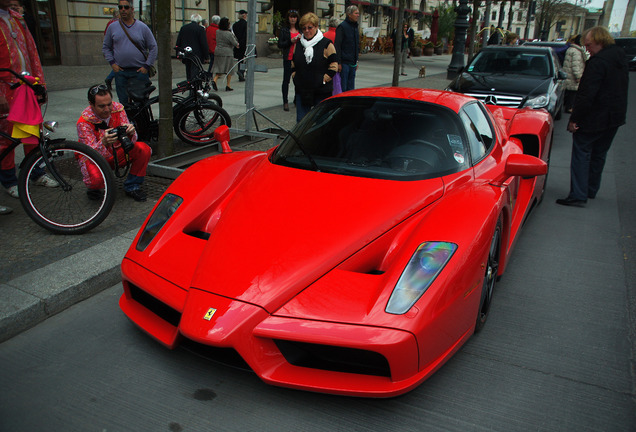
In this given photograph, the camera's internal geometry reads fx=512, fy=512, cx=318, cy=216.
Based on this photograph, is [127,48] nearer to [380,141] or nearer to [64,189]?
[64,189]

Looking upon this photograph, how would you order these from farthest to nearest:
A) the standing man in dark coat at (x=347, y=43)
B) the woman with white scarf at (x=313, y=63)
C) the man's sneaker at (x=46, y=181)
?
the standing man in dark coat at (x=347, y=43), the woman with white scarf at (x=313, y=63), the man's sneaker at (x=46, y=181)

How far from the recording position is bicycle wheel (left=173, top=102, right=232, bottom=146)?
266 inches

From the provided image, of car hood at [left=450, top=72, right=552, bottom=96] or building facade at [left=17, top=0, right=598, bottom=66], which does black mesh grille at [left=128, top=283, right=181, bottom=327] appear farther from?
building facade at [left=17, top=0, right=598, bottom=66]

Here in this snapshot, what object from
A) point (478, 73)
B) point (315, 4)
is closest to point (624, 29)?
point (315, 4)

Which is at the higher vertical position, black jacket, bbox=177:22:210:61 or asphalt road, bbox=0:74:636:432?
black jacket, bbox=177:22:210:61

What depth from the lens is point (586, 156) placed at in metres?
5.41

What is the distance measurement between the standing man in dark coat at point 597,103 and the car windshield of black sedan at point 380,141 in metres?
2.59

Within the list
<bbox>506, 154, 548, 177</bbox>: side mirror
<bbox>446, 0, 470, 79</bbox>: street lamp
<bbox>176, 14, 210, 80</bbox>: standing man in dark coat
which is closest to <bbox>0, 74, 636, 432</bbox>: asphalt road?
<bbox>506, 154, 548, 177</bbox>: side mirror

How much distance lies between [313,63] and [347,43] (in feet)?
9.07

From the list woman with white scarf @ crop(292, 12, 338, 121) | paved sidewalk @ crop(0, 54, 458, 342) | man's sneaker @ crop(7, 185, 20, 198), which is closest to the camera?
paved sidewalk @ crop(0, 54, 458, 342)

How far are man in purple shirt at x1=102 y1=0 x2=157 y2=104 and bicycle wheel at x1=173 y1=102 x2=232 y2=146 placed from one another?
0.65 metres

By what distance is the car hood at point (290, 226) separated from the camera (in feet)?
7.75

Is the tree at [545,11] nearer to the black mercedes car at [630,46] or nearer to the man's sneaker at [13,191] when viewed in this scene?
the black mercedes car at [630,46]

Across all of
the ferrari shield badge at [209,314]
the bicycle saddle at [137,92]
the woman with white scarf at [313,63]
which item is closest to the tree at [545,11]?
the woman with white scarf at [313,63]
